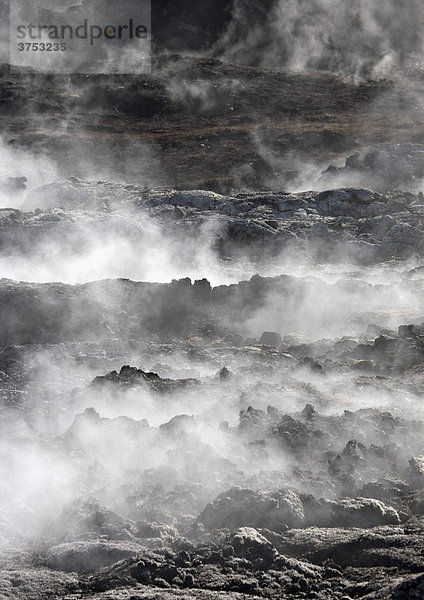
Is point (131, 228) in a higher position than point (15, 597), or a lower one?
higher

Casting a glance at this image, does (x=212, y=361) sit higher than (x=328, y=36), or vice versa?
(x=328, y=36)

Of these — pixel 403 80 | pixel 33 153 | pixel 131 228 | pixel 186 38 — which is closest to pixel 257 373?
pixel 131 228

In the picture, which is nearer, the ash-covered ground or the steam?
the ash-covered ground

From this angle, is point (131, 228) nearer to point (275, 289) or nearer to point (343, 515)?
point (275, 289)

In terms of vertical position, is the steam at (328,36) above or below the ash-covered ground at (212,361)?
above

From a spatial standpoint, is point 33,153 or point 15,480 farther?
point 33,153

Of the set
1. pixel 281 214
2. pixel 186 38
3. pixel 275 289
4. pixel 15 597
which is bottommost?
pixel 15 597

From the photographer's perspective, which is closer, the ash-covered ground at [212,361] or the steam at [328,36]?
the ash-covered ground at [212,361]

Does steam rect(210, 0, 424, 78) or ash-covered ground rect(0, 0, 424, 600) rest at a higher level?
steam rect(210, 0, 424, 78)
